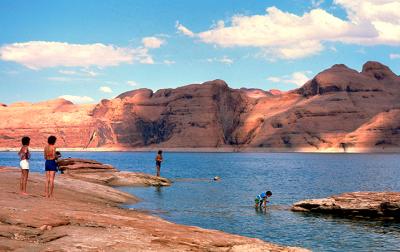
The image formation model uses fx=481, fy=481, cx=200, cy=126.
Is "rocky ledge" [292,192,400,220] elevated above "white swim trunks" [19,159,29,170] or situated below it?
below

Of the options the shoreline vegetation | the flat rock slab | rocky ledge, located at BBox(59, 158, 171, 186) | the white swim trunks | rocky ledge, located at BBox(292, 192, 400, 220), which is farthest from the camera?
rocky ledge, located at BBox(59, 158, 171, 186)

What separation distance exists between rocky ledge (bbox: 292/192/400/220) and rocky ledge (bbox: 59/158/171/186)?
2269 cm

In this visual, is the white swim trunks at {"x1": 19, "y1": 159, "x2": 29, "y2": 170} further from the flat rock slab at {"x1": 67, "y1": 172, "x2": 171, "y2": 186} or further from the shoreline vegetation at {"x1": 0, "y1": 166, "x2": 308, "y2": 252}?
the flat rock slab at {"x1": 67, "y1": 172, "x2": 171, "y2": 186}

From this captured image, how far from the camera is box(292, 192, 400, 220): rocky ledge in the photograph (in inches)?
1217

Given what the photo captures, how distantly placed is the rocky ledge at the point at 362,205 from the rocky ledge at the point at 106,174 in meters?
22.7

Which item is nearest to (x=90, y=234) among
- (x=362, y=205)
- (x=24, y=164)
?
(x=24, y=164)

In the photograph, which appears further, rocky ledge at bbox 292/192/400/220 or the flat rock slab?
the flat rock slab

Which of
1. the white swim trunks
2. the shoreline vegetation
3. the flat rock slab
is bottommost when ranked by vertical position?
the flat rock slab

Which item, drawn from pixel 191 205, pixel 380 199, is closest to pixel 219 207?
pixel 191 205

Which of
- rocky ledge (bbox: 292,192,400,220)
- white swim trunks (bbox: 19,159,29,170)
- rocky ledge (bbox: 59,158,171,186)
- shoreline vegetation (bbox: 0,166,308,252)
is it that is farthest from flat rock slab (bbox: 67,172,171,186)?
shoreline vegetation (bbox: 0,166,308,252)

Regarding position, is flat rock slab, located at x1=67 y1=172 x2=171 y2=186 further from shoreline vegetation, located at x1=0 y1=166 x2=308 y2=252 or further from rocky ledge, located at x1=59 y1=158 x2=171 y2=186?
shoreline vegetation, located at x1=0 y1=166 x2=308 y2=252

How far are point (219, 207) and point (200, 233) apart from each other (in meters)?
20.4

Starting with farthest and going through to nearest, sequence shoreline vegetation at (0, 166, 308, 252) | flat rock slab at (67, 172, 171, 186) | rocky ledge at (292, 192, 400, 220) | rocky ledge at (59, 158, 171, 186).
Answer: rocky ledge at (59, 158, 171, 186)
flat rock slab at (67, 172, 171, 186)
rocky ledge at (292, 192, 400, 220)
shoreline vegetation at (0, 166, 308, 252)

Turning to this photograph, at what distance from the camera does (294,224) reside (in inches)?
1136
